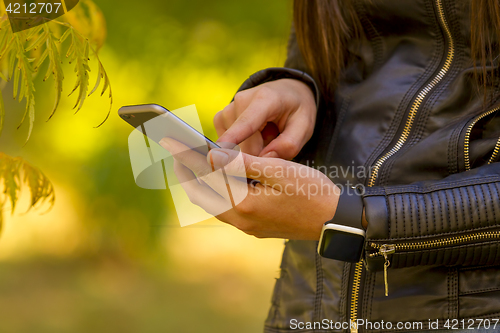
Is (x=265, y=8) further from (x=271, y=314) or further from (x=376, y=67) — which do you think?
(x=271, y=314)

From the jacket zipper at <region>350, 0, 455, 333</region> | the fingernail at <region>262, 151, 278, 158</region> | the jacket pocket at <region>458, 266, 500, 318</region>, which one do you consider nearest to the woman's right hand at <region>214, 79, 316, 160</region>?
the fingernail at <region>262, 151, 278, 158</region>

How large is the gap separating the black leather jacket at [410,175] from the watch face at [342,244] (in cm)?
1

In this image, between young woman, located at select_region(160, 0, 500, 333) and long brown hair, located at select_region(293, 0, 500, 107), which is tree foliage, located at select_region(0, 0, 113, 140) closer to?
young woman, located at select_region(160, 0, 500, 333)

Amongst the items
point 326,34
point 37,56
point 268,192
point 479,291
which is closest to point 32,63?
point 37,56

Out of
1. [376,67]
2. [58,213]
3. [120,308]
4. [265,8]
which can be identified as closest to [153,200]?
[58,213]

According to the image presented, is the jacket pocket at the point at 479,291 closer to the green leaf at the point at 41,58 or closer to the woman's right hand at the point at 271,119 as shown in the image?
the woman's right hand at the point at 271,119

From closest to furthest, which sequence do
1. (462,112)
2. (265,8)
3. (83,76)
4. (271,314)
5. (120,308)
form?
1. (83,76)
2. (462,112)
3. (271,314)
4. (120,308)
5. (265,8)

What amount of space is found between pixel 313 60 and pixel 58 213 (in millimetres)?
487

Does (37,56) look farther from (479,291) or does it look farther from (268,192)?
(479,291)

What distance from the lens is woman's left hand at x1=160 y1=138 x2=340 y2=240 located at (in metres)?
0.39

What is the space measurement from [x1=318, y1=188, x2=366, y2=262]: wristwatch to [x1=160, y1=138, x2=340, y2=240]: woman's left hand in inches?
0.5

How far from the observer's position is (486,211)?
1.20 feet

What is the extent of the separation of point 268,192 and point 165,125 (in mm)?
136

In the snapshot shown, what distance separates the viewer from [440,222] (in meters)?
0.38
